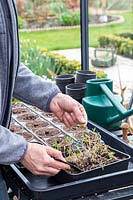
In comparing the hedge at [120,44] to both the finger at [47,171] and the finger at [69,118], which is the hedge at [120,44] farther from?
the finger at [47,171]

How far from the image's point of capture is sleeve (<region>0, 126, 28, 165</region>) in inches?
36.4

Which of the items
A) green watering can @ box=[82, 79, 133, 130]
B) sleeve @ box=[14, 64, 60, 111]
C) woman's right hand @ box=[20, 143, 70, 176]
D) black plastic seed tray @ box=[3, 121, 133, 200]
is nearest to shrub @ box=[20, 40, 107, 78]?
green watering can @ box=[82, 79, 133, 130]

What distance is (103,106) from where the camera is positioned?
1532 mm

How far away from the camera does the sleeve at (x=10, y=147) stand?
93 centimetres

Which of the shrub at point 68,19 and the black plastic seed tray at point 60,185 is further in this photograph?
the shrub at point 68,19

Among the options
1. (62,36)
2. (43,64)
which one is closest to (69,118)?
(43,64)

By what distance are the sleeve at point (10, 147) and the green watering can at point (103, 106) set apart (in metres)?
0.56

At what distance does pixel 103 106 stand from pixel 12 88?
0.57 m

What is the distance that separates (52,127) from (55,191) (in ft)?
1.61

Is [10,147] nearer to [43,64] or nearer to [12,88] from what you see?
[12,88]

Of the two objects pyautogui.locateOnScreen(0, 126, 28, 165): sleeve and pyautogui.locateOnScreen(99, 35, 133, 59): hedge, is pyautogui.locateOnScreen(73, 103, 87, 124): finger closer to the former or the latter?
pyautogui.locateOnScreen(0, 126, 28, 165): sleeve

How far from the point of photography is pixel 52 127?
4.82 feet

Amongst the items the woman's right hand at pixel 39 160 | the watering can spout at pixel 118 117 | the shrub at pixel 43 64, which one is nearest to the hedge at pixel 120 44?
the shrub at pixel 43 64

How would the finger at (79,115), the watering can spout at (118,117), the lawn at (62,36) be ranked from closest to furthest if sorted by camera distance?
the finger at (79,115)
the watering can spout at (118,117)
the lawn at (62,36)
